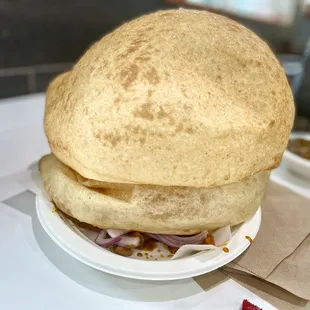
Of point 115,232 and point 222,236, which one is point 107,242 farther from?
point 222,236

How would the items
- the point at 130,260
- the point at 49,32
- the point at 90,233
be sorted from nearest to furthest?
the point at 130,260 < the point at 90,233 < the point at 49,32

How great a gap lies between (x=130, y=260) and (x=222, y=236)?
190 mm

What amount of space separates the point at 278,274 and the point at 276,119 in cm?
28

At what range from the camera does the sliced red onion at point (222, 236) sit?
78 cm

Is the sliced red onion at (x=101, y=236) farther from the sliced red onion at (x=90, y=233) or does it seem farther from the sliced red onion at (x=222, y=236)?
the sliced red onion at (x=222, y=236)

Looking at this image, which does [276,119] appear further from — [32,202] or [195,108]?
[32,202]

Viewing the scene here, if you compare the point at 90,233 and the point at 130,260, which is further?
the point at 90,233

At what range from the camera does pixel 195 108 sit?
0.66m

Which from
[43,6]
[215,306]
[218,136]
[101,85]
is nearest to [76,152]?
[101,85]

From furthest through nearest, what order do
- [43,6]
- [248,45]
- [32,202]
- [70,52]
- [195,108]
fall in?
[70,52], [43,6], [32,202], [248,45], [195,108]

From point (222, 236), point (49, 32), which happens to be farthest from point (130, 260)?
point (49, 32)

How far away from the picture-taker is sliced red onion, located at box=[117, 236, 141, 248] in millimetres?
763

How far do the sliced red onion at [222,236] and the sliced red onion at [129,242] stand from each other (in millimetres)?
144

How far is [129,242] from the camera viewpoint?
76 cm
